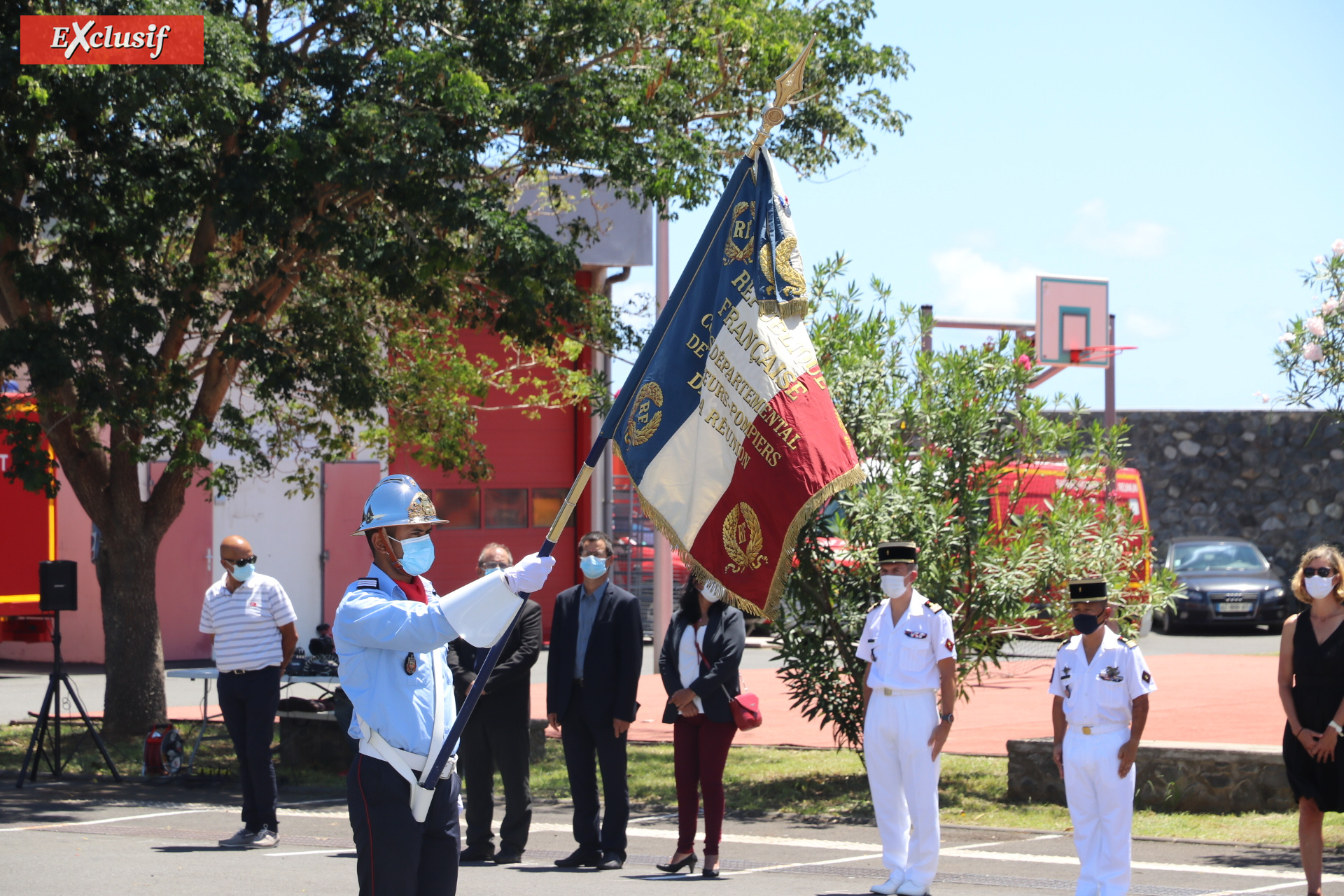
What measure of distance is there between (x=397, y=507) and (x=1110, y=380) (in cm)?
2301

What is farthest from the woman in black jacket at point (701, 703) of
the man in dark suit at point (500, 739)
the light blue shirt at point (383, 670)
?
the light blue shirt at point (383, 670)

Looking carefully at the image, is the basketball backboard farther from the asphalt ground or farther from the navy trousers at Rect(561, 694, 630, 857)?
the navy trousers at Rect(561, 694, 630, 857)

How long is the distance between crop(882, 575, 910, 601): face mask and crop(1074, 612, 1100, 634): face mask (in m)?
1.03

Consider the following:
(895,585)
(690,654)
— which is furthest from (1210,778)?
(690,654)

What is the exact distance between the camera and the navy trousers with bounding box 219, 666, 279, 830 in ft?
31.6

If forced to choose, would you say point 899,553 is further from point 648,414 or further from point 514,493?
point 514,493

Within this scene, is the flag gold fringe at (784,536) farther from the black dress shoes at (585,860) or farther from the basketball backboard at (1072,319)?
the basketball backboard at (1072,319)

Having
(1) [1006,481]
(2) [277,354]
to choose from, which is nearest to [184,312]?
(2) [277,354]

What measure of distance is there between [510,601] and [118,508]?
36.5 ft

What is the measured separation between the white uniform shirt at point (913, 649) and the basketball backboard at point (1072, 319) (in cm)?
1842

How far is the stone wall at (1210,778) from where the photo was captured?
10.3 metres

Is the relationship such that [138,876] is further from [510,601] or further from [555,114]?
[555,114]

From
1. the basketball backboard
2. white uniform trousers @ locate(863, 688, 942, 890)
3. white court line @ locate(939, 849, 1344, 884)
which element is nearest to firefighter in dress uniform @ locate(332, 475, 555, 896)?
white uniform trousers @ locate(863, 688, 942, 890)

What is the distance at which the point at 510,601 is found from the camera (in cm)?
444
